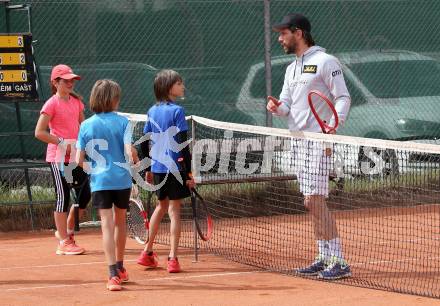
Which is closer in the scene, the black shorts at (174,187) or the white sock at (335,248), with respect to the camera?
the white sock at (335,248)

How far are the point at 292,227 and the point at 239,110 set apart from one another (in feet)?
7.54

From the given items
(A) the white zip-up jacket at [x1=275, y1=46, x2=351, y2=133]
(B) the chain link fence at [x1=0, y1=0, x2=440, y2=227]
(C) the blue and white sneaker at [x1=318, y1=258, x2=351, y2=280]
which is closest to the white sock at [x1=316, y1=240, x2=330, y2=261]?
(C) the blue and white sneaker at [x1=318, y1=258, x2=351, y2=280]

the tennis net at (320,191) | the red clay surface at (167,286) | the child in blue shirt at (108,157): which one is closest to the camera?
the red clay surface at (167,286)

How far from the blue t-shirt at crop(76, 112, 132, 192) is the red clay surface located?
2.64ft

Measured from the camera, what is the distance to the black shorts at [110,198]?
8516 mm

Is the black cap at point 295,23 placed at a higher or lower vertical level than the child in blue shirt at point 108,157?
higher

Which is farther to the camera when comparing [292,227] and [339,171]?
[292,227]

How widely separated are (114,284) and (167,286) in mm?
435

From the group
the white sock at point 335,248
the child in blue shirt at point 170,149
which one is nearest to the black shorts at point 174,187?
the child in blue shirt at point 170,149

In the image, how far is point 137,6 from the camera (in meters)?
13.6

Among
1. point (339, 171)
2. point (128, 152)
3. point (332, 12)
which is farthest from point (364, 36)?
point (128, 152)

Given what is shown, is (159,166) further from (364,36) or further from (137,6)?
(364,36)

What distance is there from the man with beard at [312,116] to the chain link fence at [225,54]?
13.9 ft

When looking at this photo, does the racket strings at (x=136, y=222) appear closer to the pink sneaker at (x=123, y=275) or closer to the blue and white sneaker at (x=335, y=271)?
the pink sneaker at (x=123, y=275)
